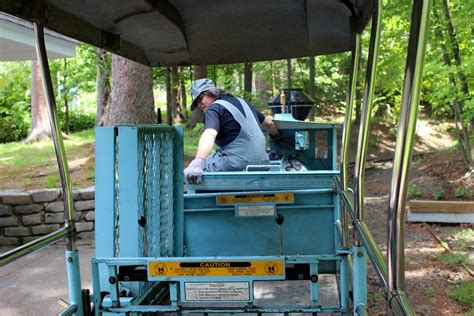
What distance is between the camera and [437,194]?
411 inches

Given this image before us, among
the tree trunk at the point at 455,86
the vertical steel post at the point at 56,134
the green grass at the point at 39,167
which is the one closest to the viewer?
the vertical steel post at the point at 56,134

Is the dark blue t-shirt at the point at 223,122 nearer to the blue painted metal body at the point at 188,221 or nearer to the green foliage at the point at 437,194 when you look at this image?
the blue painted metal body at the point at 188,221

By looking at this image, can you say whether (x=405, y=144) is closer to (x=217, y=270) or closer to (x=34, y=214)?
(x=217, y=270)

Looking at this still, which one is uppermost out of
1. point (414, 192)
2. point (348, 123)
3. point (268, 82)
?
point (268, 82)

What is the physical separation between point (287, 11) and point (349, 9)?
484 mm

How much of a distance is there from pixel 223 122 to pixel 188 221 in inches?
33.8

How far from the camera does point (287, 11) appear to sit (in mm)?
3484

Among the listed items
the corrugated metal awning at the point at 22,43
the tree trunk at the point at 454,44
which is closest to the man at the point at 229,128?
the corrugated metal awning at the point at 22,43

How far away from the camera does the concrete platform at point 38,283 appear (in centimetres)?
519

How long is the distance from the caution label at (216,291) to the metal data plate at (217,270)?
1.5 inches

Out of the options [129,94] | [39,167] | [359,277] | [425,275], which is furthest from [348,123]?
[39,167]

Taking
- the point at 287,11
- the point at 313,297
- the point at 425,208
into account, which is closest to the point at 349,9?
the point at 287,11

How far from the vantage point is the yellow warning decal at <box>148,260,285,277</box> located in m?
2.59

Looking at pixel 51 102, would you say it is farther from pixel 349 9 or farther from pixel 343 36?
pixel 343 36
